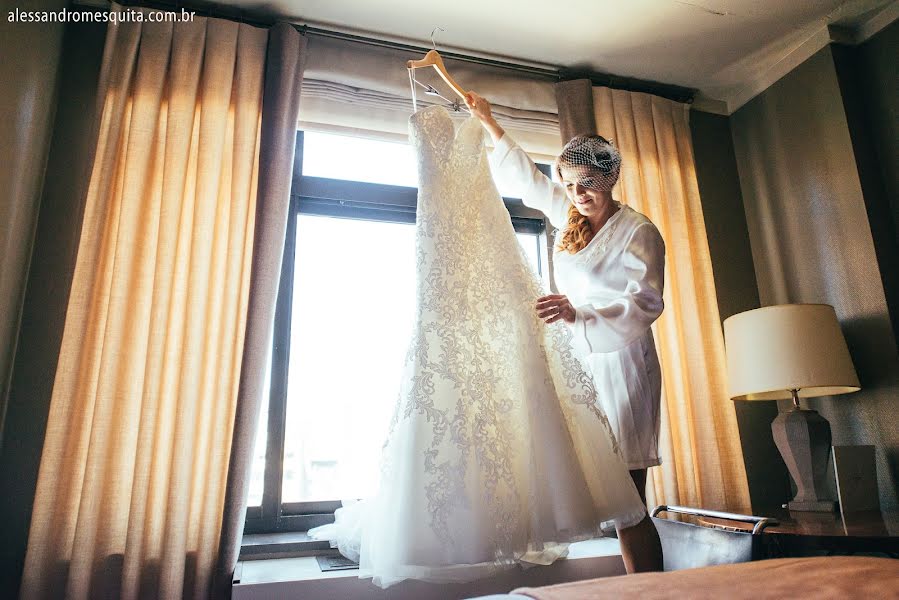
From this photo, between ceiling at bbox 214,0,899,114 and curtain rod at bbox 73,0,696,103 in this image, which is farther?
ceiling at bbox 214,0,899,114

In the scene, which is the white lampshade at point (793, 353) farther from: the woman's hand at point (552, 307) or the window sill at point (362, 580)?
the woman's hand at point (552, 307)

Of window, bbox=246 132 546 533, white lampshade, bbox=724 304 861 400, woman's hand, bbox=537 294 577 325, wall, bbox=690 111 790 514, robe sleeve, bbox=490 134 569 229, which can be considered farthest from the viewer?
wall, bbox=690 111 790 514

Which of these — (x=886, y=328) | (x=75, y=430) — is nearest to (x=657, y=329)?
(x=886, y=328)

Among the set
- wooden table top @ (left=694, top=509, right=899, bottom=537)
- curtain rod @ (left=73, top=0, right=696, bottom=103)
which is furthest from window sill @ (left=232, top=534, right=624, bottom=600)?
curtain rod @ (left=73, top=0, right=696, bottom=103)

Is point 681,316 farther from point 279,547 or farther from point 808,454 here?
point 279,547

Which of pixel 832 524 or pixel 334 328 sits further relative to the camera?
pixel 334 328

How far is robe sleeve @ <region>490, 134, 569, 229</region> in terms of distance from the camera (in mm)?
2098

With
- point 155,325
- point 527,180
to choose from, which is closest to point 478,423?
point 527,180

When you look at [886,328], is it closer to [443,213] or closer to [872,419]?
[872,419]

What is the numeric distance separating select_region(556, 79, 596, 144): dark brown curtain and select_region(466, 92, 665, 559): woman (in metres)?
0.90

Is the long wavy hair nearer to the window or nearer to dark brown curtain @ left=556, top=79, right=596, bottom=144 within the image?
the window

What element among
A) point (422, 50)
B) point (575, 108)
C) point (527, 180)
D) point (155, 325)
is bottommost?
point (155, 325)

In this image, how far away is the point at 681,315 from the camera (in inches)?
106

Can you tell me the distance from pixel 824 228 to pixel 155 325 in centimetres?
267
